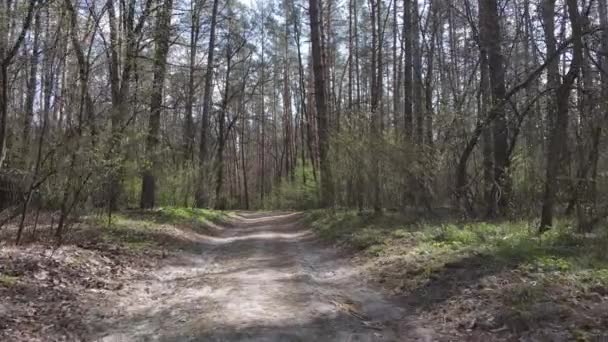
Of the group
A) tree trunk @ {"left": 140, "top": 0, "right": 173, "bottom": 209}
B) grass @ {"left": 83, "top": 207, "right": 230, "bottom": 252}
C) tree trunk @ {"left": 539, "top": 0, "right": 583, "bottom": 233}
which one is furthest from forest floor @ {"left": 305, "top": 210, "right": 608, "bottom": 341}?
tree trunk @ {"left": 140, "top": 0, "right": 173, "bottom": 209}

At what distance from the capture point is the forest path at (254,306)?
5.22 meters

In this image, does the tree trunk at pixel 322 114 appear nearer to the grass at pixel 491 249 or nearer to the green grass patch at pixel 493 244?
the green grass patch at pixel 493 244

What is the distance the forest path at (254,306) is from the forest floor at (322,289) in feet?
0.07

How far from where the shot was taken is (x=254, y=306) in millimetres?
6035

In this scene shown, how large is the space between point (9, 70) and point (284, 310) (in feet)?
19.8

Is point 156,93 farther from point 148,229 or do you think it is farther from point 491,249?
point 491,249

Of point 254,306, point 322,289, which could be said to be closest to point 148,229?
point 322,289

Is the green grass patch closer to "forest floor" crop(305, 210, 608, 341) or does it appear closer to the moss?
"forest floor" crop(305, 210, 608, 341)

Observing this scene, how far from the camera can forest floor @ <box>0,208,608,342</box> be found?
A: 516cm

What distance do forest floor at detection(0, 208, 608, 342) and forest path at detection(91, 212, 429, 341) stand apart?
0.9 inches

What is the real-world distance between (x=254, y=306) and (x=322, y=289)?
146 cm

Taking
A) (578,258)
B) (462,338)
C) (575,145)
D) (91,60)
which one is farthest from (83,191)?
(575,145)

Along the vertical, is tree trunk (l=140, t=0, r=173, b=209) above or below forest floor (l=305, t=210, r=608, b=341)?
above

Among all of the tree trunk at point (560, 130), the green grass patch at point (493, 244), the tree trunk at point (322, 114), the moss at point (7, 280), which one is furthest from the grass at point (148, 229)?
the tree trunk at point (560, 130)
